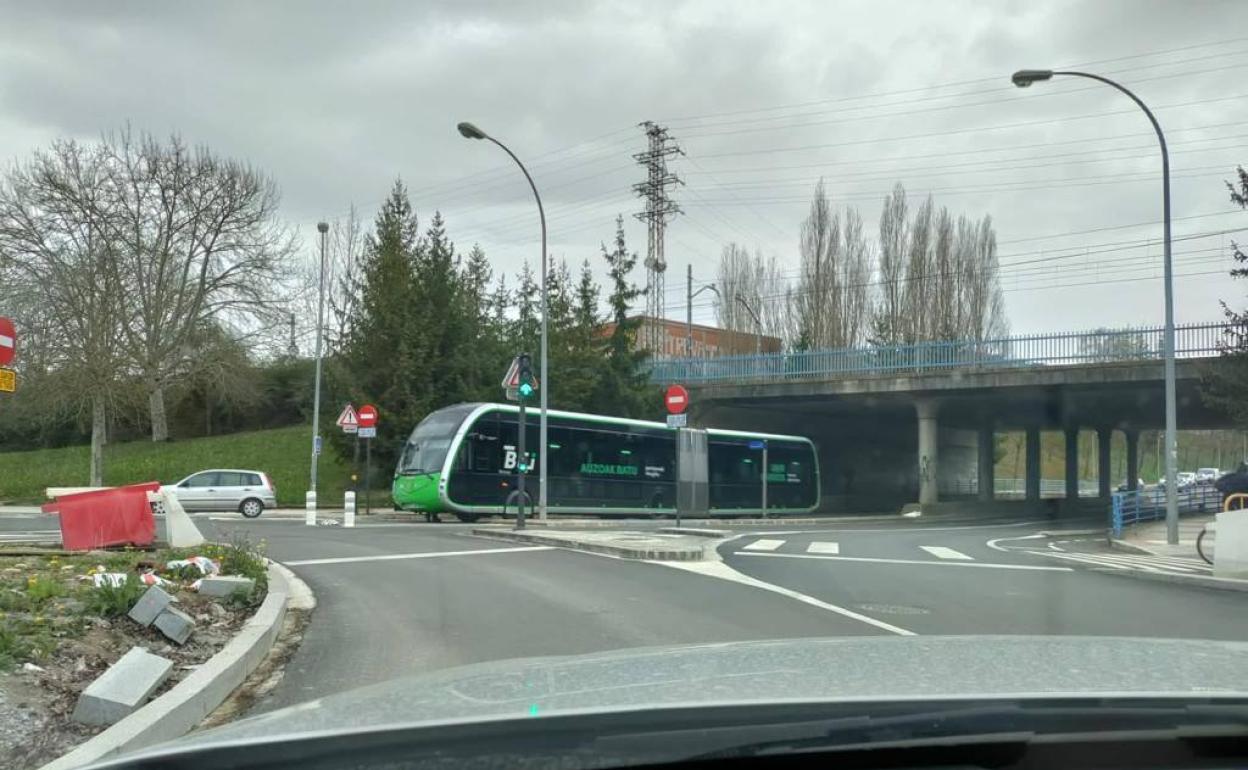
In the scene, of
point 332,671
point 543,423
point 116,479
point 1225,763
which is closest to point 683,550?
point 332,671

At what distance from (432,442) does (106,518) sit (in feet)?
46.4

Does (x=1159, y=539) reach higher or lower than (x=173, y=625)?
lower

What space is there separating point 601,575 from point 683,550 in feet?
9.47

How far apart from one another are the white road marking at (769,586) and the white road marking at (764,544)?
151cm

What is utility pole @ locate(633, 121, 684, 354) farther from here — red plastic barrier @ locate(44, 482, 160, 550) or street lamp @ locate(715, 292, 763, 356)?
red plastic barrier @ locate(44, 482, 160, 550)

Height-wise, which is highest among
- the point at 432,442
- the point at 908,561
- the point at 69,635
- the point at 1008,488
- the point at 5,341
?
the point at 5,341

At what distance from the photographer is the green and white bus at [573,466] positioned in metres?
27.6

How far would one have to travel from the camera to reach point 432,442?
27953mm

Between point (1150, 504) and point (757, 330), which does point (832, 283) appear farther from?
point (1150, 504)

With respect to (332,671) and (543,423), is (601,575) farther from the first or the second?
(543,423)

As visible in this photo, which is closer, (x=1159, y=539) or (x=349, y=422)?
(x=1159, y=539)

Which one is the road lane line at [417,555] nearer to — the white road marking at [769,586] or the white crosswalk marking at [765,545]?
the white road marking at [769,586]

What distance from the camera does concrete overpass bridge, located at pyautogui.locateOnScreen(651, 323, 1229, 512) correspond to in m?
35.5

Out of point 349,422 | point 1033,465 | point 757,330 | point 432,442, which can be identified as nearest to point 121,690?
point 432,442
